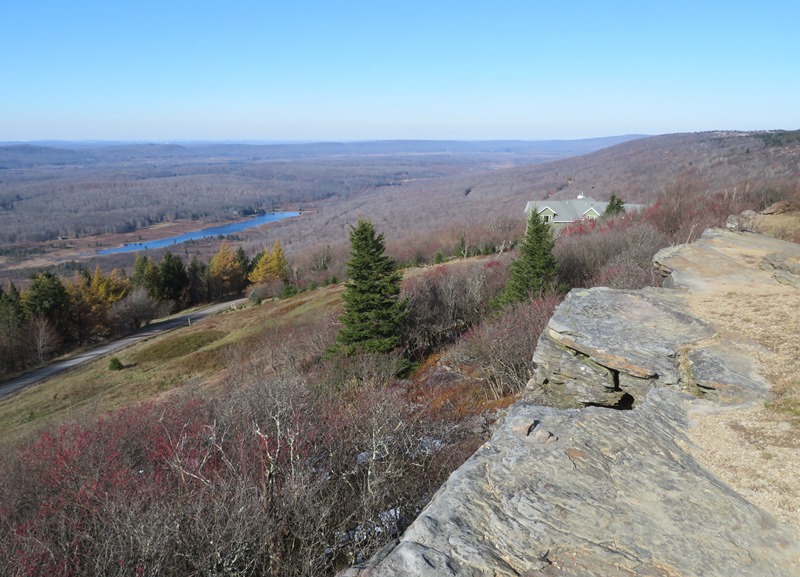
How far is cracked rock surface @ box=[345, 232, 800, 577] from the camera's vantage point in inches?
192

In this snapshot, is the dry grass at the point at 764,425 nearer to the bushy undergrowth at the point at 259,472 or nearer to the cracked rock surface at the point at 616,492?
the cracked rock surface at the point at 616,492

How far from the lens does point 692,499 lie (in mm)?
5547

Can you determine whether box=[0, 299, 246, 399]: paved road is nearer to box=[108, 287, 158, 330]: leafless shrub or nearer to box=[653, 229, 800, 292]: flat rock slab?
box=[108, 287, 158, 330]: leafless shrub

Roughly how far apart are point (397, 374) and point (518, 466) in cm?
1482

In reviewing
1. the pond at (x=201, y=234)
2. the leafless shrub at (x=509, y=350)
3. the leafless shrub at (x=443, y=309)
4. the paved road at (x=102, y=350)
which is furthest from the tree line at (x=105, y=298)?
the pond at (x=201, y=234)

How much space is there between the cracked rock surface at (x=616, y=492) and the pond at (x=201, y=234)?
141m

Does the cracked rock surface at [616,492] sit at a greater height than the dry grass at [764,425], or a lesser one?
lesser

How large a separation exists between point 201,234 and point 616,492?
16907 cm

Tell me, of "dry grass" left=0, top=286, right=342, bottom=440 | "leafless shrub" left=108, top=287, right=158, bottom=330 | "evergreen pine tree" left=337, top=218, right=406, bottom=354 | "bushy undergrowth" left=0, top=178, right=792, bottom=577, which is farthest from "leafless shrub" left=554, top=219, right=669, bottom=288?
"leafless shrub" left=108, top=287, right=158, bottom=330

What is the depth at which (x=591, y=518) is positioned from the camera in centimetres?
538

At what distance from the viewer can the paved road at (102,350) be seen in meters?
35.2

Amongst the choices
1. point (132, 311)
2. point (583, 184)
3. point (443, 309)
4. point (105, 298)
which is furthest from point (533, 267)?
point (583, 184)

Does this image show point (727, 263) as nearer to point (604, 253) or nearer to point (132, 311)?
A: point (604, 253)

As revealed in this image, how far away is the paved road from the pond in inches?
3462
